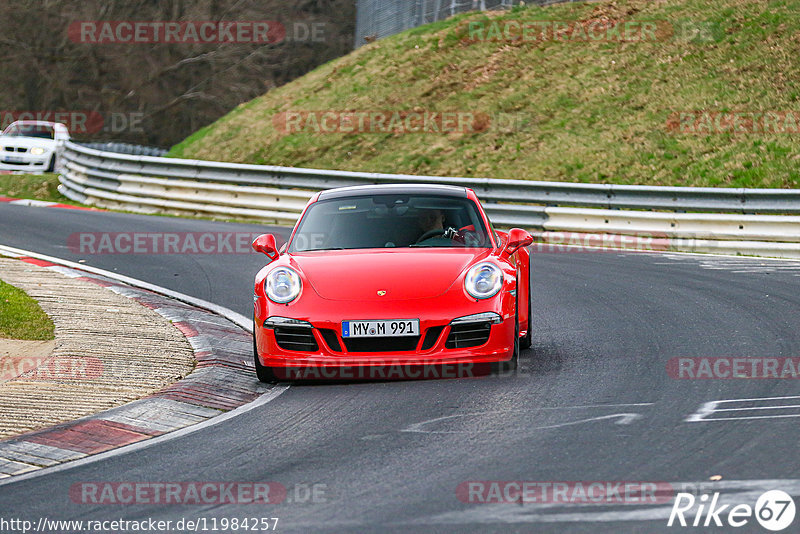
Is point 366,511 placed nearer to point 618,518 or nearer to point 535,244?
point 618,518

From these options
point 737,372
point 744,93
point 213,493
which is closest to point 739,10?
point 744,93

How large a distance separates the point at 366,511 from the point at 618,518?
3.40ft

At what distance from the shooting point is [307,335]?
7797 millimetres

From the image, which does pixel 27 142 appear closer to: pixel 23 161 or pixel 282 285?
pixel 23 161

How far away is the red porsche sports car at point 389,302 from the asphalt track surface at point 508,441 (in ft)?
0.77

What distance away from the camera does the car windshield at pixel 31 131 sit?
29016 mm

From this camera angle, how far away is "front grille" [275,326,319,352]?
307 inches

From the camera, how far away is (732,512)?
467cm

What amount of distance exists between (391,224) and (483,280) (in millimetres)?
1224

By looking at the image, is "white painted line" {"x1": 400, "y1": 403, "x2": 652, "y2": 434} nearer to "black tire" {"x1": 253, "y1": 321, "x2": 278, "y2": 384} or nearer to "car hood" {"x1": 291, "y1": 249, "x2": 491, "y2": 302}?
"car hood" {"x1": 291, "y1": 249, "x2": 491, "y2": 302}
